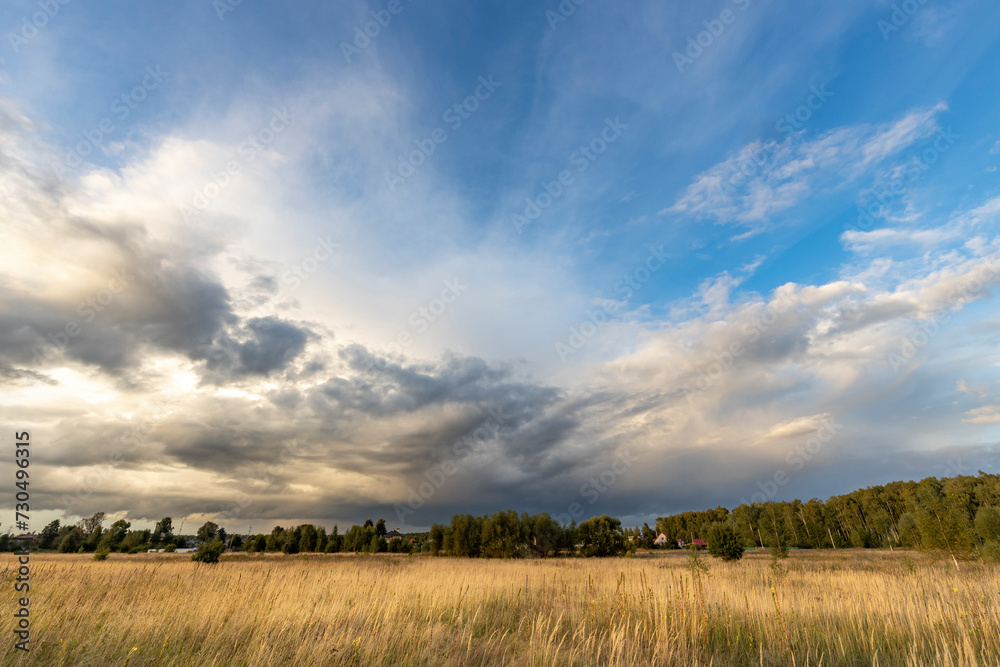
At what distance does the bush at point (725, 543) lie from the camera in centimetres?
3328

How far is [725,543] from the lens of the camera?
3375cm

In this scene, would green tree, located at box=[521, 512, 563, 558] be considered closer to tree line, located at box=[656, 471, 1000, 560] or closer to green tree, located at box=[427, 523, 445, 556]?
green tree, located at box=[427, 523, 445, 556]

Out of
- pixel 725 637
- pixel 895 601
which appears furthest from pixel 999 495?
pixel 725 637

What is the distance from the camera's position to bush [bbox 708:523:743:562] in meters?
33.3

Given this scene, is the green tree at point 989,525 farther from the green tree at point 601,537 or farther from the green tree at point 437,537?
the green tree at point 437,537

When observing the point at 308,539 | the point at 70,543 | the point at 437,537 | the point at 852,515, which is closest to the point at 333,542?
the point at 308,539

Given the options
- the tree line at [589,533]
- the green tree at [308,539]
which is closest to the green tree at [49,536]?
the tree line at [589,533]

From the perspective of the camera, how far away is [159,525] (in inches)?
3455

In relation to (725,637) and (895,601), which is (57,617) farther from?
(895,601)

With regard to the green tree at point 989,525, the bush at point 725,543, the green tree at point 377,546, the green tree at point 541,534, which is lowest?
the green tree at point 377,546

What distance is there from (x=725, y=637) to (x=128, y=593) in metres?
14.4

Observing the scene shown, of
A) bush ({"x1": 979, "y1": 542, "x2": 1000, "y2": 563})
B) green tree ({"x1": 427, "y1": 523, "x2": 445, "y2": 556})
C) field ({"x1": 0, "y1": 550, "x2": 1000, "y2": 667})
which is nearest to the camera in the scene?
field ({"x1": 0, "y1": 550, "x2": 1000, "y2": 667})

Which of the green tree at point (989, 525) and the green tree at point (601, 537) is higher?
the green tree at point (989, 525)

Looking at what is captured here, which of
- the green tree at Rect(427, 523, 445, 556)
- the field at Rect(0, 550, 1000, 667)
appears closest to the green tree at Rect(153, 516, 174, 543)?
the green tree at Rect(427, 523, 445, 556)
